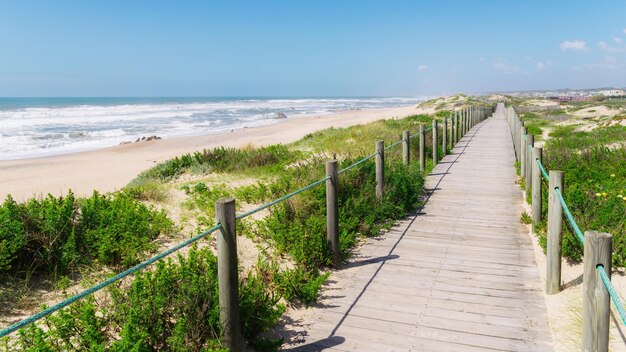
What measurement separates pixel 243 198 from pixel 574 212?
17.2 ft

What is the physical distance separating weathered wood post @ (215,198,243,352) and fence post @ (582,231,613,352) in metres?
2.28

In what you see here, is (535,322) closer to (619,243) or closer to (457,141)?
(619,243)

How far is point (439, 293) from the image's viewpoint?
4871 millimetres

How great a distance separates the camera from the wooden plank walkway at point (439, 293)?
3.96 meters

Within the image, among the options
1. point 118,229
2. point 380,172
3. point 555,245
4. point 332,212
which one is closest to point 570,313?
point 555,245

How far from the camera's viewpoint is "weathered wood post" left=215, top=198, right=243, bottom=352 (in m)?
3.46

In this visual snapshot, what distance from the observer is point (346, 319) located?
4340 millimetres

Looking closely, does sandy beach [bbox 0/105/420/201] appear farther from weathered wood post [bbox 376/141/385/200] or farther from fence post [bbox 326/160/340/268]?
fence post [bbox 326/160/340/268]

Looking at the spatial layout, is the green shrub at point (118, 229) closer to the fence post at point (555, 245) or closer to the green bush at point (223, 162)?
the fence post at point (555, 245)

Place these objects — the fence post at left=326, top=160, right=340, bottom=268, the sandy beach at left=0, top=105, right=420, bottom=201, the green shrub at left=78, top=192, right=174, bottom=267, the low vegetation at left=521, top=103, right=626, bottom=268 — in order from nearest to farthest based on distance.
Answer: the green shrub at left=78, top=192, right=174, bottom=267 → the low vegetation at left=521, top=103, right=626, bottom=268 → the fence post at left=326, top=160, right=340, bottom=268 → the sandy beach at left=0, top=105, right=420, bottom=201

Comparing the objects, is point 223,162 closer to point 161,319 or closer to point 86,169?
point 86,169

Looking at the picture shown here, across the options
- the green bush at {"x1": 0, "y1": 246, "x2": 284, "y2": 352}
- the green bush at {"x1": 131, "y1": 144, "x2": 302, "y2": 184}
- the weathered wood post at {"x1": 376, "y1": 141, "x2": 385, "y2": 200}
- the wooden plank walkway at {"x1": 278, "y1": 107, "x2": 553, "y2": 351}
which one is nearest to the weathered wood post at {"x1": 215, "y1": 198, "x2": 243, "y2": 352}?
the green bush at {"x1": 0, "y1": 246, "x2": 284, "y2": 352}

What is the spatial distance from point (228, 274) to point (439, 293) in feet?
7.81

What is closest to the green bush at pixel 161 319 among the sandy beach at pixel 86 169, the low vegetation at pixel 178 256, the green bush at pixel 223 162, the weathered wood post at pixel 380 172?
the low vegetation at pixel 178 256
